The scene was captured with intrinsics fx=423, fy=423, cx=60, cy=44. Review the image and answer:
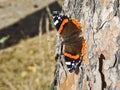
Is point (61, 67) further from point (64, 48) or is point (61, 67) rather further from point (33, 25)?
point (33, 25)

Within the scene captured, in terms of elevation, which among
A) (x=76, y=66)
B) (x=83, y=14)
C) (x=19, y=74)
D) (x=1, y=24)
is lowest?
(x=19, y=74)

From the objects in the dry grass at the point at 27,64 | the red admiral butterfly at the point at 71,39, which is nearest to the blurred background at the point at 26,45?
the dry grass at the point at 27,64

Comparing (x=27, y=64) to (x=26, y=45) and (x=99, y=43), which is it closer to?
(x=26, y=45)

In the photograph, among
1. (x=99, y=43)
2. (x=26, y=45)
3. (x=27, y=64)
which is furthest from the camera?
(x=26, y=45)

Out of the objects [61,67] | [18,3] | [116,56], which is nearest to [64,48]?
[61,67]

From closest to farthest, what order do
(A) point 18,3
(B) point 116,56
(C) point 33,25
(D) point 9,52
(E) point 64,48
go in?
(B) point 116,56, (E) point 64,48, (D) point 9,52, (C) point 33,25, (A) point 18,3

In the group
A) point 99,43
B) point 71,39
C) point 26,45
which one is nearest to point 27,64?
point 26,45

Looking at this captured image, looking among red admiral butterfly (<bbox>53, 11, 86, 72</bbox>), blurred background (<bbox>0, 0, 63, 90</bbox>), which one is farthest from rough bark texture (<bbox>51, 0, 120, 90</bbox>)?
blurred background (<bbox>0, 0, 63, 90</bbox>)
